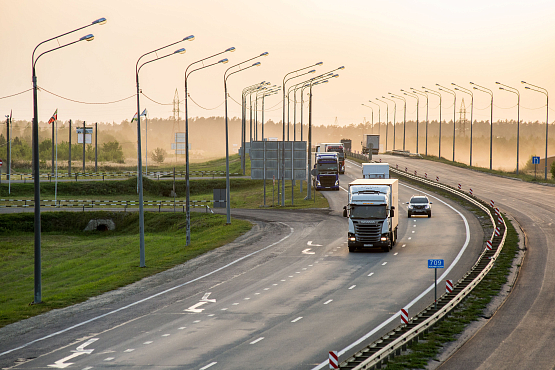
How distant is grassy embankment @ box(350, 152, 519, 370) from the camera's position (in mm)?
15570

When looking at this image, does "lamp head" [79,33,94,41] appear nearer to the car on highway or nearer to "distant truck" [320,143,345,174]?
the car on highway

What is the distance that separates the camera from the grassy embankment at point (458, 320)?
15.6m

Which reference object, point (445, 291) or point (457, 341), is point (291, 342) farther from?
point (445, 291)

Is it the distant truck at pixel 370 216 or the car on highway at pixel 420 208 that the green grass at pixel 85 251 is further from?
the car on highway at pixel 420 208

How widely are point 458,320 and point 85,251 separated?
3558cm

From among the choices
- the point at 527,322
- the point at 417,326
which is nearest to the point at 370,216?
the point at 527,322

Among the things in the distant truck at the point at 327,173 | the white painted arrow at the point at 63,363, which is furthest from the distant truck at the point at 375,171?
the white painted arrow at the point at 63,363

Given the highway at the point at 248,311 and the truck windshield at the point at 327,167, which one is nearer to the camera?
the highway at the point at 248,311

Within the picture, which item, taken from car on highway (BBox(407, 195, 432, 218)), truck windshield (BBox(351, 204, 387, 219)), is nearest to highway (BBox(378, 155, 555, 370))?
car on highway (BBox(407, 195, 432, 218))

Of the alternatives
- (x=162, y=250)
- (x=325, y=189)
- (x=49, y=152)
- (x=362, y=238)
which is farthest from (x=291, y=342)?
(x=49, y=152)

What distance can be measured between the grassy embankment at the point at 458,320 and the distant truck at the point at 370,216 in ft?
20.5

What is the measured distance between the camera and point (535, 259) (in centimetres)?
3147

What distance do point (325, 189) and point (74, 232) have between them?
28.3 m

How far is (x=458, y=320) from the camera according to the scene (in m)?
19.6
